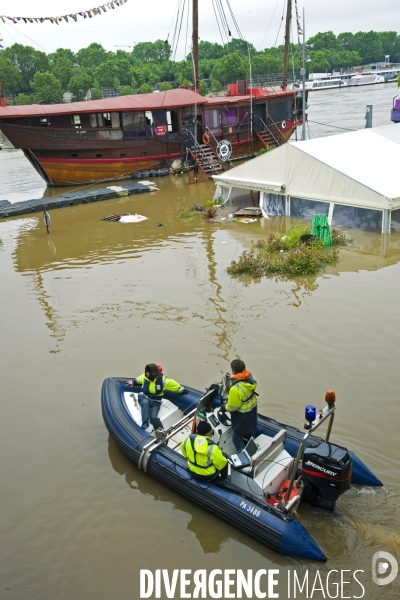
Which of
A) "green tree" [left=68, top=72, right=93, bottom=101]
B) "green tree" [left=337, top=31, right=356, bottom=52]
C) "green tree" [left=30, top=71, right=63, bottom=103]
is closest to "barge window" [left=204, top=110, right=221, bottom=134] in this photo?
"green tree" [left=30, top=71, right=63, bottom=103]

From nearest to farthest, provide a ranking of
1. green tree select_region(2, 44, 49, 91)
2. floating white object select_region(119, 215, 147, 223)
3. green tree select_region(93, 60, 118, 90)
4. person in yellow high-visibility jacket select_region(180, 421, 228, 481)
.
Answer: person in yellow high-visibility jacket select_region(180, 421, 228, 481) < floating white object select_region(119, 215, 147, 223) < green tree select_region(2, 44, 49, 91) < green tree select_region(93, 60, 118, 90)

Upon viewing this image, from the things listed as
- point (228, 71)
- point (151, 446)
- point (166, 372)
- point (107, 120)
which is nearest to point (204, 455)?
point (151, 446)

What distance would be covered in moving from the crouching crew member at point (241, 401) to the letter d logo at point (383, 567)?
2.00m

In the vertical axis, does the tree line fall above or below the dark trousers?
above

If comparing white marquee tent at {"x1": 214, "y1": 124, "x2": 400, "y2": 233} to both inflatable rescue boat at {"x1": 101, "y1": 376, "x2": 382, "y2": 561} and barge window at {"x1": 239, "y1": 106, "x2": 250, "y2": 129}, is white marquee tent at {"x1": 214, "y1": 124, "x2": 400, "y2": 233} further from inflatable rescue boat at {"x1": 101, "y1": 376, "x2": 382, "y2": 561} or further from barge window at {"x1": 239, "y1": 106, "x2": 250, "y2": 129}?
barge window at {"x1": 239, "y1": 106, "x2": 250, "y2": 129}

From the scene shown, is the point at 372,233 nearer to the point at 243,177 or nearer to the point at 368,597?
the point at 243,177

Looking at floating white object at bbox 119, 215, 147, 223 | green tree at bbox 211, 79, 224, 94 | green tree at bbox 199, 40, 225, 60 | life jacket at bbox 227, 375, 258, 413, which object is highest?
green tree at bbox 199, 40, 225, 60

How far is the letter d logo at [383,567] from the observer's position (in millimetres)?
5287

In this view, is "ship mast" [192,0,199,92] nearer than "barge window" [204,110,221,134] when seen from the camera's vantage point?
Yes

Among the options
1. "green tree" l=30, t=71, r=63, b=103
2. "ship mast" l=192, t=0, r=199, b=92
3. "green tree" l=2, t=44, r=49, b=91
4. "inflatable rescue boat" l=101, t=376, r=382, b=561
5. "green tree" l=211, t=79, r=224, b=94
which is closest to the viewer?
"inflatable rescue boat" l=101, t=376, r=382, b=561

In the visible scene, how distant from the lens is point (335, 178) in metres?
16.0

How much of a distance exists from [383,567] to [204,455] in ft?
7.27

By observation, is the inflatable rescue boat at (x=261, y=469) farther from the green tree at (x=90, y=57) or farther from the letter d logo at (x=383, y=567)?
the green tree at (x=90, y=57)

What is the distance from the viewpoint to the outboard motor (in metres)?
5.64
